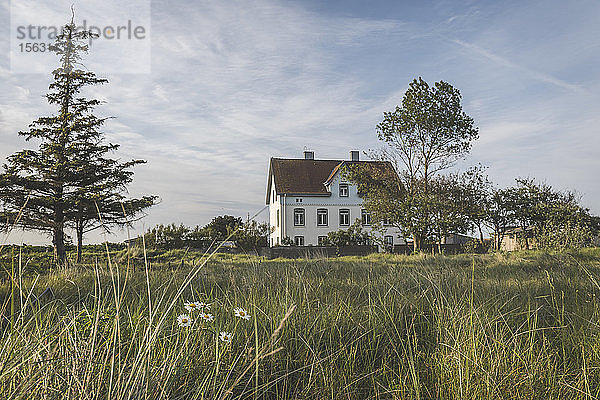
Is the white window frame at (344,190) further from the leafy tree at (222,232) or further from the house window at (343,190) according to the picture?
the leafy tree at (222,232)

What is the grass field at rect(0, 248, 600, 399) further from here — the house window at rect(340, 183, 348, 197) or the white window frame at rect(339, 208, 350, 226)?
the white window frame at rect(339, 208, 350, 226)

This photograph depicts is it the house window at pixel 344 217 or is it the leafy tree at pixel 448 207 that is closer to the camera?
the leafy tree at pixel 448 207

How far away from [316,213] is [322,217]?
0.51m

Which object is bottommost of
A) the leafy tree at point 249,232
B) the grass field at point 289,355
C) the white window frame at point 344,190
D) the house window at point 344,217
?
the grass field at point 289,355

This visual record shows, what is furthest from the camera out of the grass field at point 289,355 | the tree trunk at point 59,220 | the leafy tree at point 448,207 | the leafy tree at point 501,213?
the leafy tree at point 501,213

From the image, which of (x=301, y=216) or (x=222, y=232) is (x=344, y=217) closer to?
(x=301, y=216)

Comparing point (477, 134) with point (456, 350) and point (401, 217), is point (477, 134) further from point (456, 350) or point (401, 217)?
point (456, 350)

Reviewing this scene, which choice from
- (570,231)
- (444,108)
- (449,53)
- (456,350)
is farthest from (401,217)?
(456,350)

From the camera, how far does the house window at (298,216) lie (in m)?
30.0

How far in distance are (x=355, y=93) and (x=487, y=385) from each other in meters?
7.51

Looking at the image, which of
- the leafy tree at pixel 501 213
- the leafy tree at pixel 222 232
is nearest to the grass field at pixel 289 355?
the leafy tree at pixel 222 232

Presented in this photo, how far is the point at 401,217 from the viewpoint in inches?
795

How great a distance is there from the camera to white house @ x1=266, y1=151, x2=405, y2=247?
29.9 meters

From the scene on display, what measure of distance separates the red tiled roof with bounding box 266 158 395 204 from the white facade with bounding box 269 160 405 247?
1.13ft
